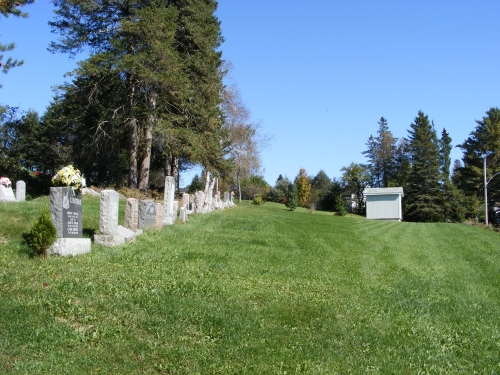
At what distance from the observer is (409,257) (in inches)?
554

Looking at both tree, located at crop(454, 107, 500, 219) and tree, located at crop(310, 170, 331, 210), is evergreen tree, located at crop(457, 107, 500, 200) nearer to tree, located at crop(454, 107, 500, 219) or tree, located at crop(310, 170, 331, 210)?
tree, located at crop(454, 107, 500, 219)

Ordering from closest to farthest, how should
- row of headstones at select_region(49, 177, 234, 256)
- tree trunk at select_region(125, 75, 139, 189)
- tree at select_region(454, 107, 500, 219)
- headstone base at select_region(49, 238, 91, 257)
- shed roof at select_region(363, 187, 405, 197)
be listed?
headstone base at select_region(49, 238, 91, 257) → row of headstones at select_region(49, 177, 234, 256) → tree trunk at select_region(125, 75, 139, 189) → shed roof at select_region(363, 187, 405, 197) → tree at select_region(454, 107, 500, 219)

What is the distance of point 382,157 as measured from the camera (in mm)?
79625

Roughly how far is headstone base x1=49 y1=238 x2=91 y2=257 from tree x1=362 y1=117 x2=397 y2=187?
70.2m

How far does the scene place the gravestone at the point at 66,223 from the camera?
9.34 m

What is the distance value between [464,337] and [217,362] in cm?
337

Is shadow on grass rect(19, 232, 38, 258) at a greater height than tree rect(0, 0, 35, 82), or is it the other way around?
tree rect(0, 0, 35, 82)

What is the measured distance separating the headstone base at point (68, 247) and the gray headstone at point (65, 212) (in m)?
0.22

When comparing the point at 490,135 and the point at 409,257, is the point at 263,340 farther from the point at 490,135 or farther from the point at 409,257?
the point at 490,135

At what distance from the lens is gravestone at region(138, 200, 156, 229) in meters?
13.9

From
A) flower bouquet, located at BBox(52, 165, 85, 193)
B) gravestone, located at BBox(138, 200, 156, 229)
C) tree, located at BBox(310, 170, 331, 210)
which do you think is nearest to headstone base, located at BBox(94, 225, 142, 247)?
flower bouquet, located at BBox(52, 165, 85, 193)

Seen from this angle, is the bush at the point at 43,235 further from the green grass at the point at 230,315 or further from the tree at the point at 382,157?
the tree at the point at 382,157

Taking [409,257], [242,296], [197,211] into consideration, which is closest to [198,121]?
[197,211]

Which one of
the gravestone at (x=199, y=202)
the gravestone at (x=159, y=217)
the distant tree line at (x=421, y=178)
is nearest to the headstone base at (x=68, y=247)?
the gravestone at (x=159, y=217)
